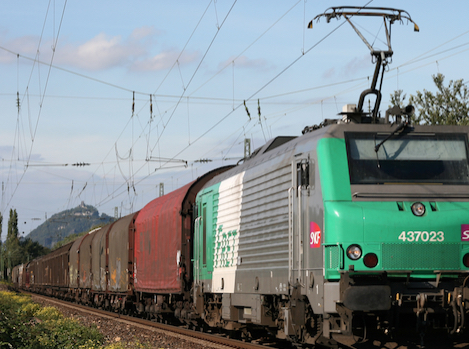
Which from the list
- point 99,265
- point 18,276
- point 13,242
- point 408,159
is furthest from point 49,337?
point 13,242

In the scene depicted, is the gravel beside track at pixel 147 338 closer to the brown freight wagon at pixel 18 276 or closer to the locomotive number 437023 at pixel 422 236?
the locomotive number 437023 at pixel 422 236

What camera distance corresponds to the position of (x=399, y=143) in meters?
10.8

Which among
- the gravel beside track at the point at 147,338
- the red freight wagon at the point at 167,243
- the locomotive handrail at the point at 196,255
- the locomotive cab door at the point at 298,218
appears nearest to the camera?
the locomotive cab door at the point at 298,218

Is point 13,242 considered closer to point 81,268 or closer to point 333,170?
point 81,268

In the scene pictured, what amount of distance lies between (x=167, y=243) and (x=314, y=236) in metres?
11.0

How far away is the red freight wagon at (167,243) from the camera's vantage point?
19.5 meters

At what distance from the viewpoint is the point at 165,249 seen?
2134cm

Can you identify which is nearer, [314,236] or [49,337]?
[314,236]

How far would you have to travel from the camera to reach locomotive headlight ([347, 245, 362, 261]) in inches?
386

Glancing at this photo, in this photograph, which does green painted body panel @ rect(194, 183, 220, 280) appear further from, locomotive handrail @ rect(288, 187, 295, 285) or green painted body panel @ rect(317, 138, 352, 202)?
green painted body panel @ rect(317, 138, 352, 202)

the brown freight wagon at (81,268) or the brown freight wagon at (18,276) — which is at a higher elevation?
the brown freight wagon at (81,268)

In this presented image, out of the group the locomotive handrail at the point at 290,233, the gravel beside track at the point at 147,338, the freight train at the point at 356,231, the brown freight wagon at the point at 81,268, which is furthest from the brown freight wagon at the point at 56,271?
the locomotive handrail at the point at 290,233

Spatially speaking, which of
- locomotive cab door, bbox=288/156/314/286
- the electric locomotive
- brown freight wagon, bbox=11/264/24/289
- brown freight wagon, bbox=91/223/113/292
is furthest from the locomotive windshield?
brown freight wagon, bbox=11/264/24/289

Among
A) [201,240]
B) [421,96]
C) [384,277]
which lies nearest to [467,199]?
[384,277]
